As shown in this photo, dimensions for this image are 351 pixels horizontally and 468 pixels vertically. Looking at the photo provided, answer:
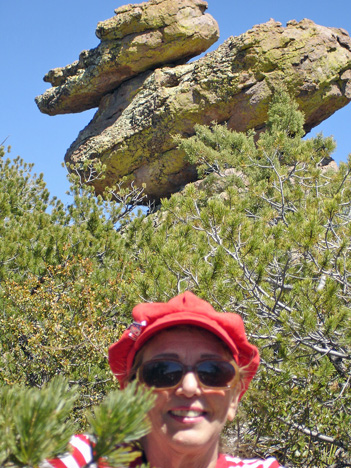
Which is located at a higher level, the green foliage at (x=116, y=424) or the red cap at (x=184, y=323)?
the red cap at (x=184, y=323)

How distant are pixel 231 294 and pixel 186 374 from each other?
3.30m

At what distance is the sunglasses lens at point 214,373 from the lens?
4.72 ft

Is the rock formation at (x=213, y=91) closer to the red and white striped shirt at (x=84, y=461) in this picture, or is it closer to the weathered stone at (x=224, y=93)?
the weathered stone at (x=224, y=93)

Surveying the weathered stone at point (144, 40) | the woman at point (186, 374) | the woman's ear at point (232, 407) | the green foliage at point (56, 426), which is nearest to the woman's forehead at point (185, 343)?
the woman at point (186, 374)

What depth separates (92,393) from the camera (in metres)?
5.43

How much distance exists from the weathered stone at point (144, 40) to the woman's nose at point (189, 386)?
1756cm

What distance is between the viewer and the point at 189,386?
1418 millimetres

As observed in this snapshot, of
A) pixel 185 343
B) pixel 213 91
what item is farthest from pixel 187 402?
pixel 213 91

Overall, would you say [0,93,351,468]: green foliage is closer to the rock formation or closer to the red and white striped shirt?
the red and white striped shirt

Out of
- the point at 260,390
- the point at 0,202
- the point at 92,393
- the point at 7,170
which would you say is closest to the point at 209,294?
the point at 260,390

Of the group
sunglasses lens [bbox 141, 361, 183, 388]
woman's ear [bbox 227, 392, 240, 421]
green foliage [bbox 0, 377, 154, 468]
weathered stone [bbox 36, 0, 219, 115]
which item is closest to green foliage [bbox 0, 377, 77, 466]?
green foliage [bbox 0, 377, 154, 468]

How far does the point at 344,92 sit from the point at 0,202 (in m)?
12.3

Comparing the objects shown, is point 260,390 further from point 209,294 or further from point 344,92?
point 344,92

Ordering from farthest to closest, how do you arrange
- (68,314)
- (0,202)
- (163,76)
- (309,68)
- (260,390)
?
(163,76), (309,68), (0,202), (68,314), (260,390)
